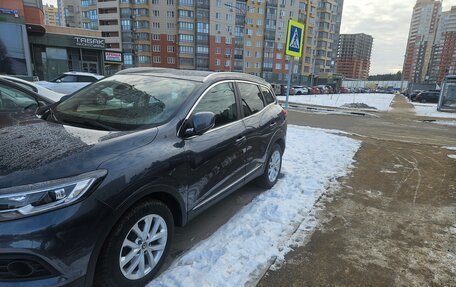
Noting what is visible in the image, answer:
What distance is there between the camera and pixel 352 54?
140 metres

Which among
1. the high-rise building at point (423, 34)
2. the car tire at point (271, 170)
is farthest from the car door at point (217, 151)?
the high-rise building at point (423, 34)

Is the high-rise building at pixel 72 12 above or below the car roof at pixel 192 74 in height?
above

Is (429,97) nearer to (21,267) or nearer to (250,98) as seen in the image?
(250,98)

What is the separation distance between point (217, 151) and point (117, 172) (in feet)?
3.95

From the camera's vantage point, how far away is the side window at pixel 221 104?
3.12 m

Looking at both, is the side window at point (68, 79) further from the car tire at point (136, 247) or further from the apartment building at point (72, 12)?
the apartment building at point (72, 12)

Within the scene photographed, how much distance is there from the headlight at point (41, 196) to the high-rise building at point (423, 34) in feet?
327

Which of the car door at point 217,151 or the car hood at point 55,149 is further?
the car door at point 217,151

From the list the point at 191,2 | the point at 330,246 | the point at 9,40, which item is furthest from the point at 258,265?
the point at 191,2

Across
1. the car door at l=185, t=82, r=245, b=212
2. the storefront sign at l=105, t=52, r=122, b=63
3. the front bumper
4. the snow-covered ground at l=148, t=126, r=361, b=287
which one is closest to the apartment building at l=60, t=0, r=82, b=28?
the storefront sign at l=105, t=52, r=122, b=63

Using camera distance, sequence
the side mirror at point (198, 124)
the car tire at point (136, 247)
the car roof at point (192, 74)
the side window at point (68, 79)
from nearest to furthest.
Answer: the car tire at point (136, 247), the side mirror at point (198, 124), the car roof at point (192, 74), the side window at point (68, 79)

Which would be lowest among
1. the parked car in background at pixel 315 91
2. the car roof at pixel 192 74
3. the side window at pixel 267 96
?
the parked car in background at pixel 315 91

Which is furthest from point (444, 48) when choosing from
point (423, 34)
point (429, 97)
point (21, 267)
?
point (21, 267)

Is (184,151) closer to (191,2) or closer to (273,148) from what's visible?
(273,148)
